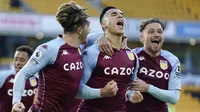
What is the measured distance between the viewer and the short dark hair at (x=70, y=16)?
17.2ft

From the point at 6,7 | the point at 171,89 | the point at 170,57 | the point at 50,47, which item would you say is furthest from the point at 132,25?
the point at 50,47

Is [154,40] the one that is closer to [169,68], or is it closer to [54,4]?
[169,68]

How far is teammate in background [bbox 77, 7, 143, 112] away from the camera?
5.38 meters

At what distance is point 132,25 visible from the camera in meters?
24.2

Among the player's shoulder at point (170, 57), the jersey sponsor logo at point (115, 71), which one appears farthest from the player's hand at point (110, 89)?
the player's shoulder at point (170, 57)

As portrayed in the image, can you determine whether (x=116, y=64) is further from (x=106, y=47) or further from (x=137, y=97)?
(x=137, y=97)

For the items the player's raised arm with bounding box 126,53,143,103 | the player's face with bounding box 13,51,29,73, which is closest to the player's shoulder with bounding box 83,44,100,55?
the player's raised arm with bounding box 126,53,143,103

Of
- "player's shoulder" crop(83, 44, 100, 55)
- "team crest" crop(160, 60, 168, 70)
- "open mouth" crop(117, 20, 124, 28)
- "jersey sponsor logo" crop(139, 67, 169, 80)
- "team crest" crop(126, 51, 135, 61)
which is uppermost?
"open mouth" crop(117, 20, 124, 28)

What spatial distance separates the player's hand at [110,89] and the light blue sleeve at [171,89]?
1.88 ft

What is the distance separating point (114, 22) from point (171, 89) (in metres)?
1.03

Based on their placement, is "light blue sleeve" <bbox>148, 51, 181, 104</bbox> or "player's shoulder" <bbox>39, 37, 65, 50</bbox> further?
"light blue sleeve" <bbox>148, 51, 181, 104</bbox>

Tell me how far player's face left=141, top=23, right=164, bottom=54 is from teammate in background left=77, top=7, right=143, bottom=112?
0.61 metres

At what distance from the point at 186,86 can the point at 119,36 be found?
19.3 meters

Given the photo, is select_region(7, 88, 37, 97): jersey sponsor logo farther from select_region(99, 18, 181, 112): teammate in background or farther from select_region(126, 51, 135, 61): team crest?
select_region(126, 51, 135, 61): team crest
